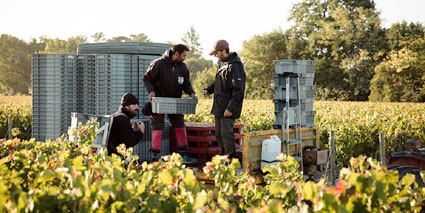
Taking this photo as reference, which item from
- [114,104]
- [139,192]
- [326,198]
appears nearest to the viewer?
[326,198]

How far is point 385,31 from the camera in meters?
51.3

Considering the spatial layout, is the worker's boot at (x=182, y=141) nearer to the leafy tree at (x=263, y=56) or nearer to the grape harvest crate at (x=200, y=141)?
the grape harvest crate at (x=200, y=141)

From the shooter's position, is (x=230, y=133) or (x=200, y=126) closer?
(x=230, y=133)

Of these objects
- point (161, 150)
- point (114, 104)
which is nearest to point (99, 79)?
point (114, 104)

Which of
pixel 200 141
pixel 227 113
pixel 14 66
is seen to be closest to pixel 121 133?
pixel 227 113

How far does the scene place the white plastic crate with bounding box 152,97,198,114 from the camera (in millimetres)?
7074

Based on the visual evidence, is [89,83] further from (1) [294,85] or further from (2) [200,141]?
(1) [294,85]

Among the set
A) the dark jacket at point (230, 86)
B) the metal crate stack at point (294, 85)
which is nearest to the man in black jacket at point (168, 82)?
the dark jacket at point (230, 86)

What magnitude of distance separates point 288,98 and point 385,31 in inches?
1896

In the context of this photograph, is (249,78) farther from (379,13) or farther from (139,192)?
(139,192)

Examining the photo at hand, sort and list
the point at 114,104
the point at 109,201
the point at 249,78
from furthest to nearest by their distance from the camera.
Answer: the point at 249,78 → the point at 114,104 → the point at 109,201

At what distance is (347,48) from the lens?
175 ft

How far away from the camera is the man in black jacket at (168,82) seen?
7.38m

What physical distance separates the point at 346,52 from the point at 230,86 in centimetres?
4976
